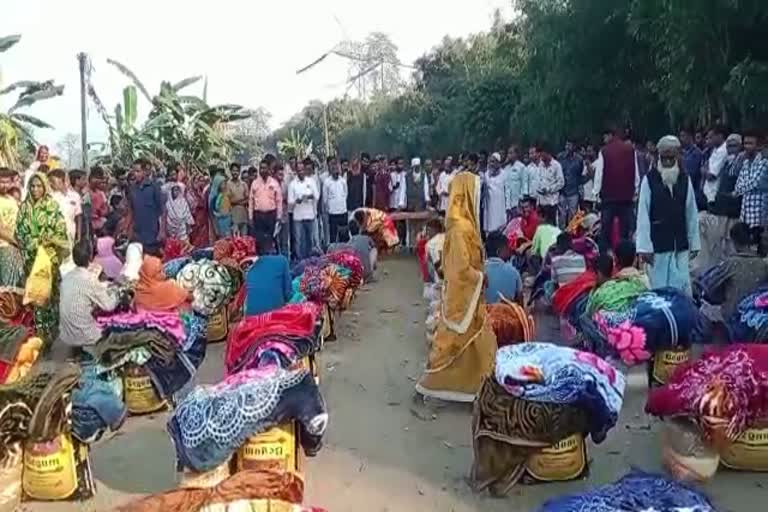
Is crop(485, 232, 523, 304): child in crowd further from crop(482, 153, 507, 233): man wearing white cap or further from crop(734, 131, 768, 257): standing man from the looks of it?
crop(482, 153, 507, 233): man wearing white cap

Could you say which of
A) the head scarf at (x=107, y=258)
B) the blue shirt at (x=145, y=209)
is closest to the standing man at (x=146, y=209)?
the blue shirt at (x=145, y=209)

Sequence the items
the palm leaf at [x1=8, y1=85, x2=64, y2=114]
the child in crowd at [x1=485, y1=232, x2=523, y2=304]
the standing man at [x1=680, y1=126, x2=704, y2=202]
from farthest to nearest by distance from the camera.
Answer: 1. the palm leaf at [x1=8, y1=85, x2=64, y2=114]
2. the standing man at [x1=680, y1=126, x2=704, y2=202]
3. the child in crowd at [x1=485, y1=232, x2=523, y2=304]

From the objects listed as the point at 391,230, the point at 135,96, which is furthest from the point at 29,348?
the point at 135,96

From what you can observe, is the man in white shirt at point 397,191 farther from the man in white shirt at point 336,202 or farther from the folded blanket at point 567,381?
the folded blanket at point 567,381

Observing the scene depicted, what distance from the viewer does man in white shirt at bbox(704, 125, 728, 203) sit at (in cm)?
1166

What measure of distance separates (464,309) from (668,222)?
6.91 ft

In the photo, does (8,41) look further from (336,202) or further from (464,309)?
(464,309)

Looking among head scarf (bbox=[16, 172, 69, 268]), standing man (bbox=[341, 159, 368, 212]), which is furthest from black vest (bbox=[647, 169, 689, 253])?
standing man (bbox=[341, 159, 368, 212])

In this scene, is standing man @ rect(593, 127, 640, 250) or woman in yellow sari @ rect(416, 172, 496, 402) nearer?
woman in yellow sari @ rect(416, 172, 496, 402)

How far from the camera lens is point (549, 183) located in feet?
49.7

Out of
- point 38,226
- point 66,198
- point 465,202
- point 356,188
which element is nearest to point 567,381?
point 465,202

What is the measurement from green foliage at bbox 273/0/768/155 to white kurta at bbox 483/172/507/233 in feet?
9.80

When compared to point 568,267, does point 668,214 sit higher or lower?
higher

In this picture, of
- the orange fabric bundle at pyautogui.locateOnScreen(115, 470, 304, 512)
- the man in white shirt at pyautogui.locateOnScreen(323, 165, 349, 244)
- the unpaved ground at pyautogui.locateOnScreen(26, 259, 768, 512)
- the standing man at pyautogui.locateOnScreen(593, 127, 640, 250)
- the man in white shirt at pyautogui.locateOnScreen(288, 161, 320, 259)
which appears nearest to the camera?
the orange fabric bundle at pyautogui.locateOnScreen(115, 470, 304, 512)
